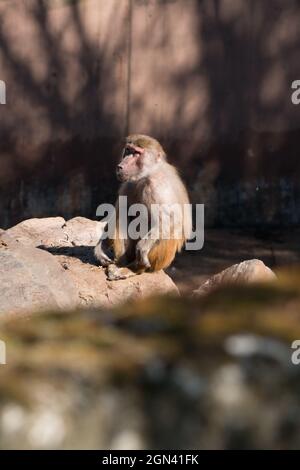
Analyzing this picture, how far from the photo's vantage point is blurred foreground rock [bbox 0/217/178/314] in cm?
762

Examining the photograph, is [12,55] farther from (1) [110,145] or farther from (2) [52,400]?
(2) [52,400]

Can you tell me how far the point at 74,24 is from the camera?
41.9 ft

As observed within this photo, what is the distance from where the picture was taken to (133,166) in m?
9.21

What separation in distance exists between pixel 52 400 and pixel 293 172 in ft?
36.5

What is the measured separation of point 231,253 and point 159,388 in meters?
9.85

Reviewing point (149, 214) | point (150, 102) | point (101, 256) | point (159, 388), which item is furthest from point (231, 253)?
point (159, 388)

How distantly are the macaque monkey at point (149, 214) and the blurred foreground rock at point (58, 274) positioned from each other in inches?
5.6

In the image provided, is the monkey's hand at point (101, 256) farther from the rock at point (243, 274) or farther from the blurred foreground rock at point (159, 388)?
the blurred foreground rock at point (159, 388)

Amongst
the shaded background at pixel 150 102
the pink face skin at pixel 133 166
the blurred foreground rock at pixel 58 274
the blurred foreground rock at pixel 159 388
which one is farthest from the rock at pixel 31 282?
the blurred foreground rock at pixel 159 388

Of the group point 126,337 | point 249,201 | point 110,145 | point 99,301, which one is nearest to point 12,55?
point 110,145

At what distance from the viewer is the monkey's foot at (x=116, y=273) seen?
891 cm

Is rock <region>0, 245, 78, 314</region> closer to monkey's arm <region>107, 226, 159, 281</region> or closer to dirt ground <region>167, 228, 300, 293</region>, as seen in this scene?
monkey's arm <region>107, 226, 159, 281</region>

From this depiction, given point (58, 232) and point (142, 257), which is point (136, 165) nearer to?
point (142, 257)

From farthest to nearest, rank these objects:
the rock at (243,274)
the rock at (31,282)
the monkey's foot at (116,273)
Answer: the monkey's foot at (116,273) → the rock at (243,274) → the rock at (31,282)
